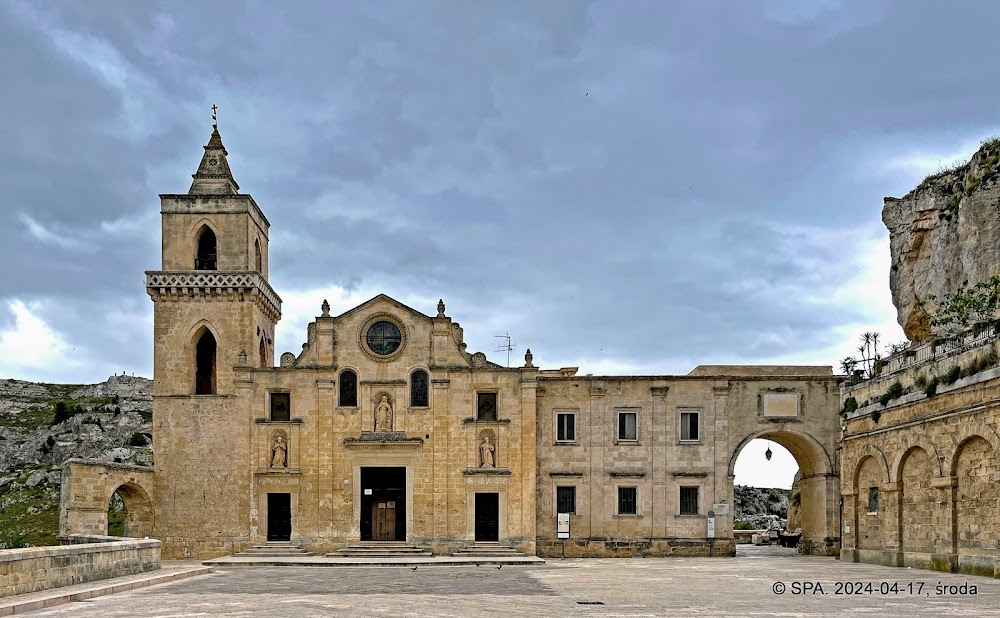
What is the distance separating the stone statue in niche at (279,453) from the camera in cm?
4553

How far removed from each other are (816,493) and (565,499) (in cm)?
1130

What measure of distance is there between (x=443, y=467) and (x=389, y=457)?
7.81 feet

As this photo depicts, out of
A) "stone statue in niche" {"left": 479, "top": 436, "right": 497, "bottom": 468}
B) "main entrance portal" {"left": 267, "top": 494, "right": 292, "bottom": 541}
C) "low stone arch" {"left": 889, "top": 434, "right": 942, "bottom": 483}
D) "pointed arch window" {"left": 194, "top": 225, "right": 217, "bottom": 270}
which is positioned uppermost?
"pointed arch window" {"left": 194, "top": 225, "right": 217, "bottom": 270}

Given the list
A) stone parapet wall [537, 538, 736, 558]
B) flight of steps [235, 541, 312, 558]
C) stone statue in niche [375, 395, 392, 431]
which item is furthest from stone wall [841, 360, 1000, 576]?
flight of steps [235, 541, 312, 558]

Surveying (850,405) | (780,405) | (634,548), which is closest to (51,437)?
(634,548)

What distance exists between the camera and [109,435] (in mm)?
96688

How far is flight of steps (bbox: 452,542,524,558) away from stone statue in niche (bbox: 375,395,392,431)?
20.2ft

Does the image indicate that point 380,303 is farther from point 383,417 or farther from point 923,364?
point 923,364

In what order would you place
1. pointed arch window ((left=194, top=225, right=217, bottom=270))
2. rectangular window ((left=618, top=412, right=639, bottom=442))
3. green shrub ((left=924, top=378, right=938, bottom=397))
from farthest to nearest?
pointed arch window ((left=194, top=225, right=217, bottom=270)), rectangular window ((left=618, top=412, right=639, bottom=442)), green shrub ((left=924, top=378, right=938, bottom=397))

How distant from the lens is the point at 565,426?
46.8 meters

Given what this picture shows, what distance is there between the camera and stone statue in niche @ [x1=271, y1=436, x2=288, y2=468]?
45.5 m

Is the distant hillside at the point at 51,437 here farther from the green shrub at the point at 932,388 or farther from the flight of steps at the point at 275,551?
the green shrub at the point at 932,388

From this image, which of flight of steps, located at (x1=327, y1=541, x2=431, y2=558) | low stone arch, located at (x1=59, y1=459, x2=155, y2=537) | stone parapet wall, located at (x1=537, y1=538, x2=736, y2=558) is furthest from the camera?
stone parapet wall, located at (x1=537, y1=538, x2=736, y2=558)

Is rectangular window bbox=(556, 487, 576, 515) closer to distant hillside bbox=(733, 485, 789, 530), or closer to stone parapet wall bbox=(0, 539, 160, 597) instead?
stone parapet wall bbox=(0, 539, 160, 597)
